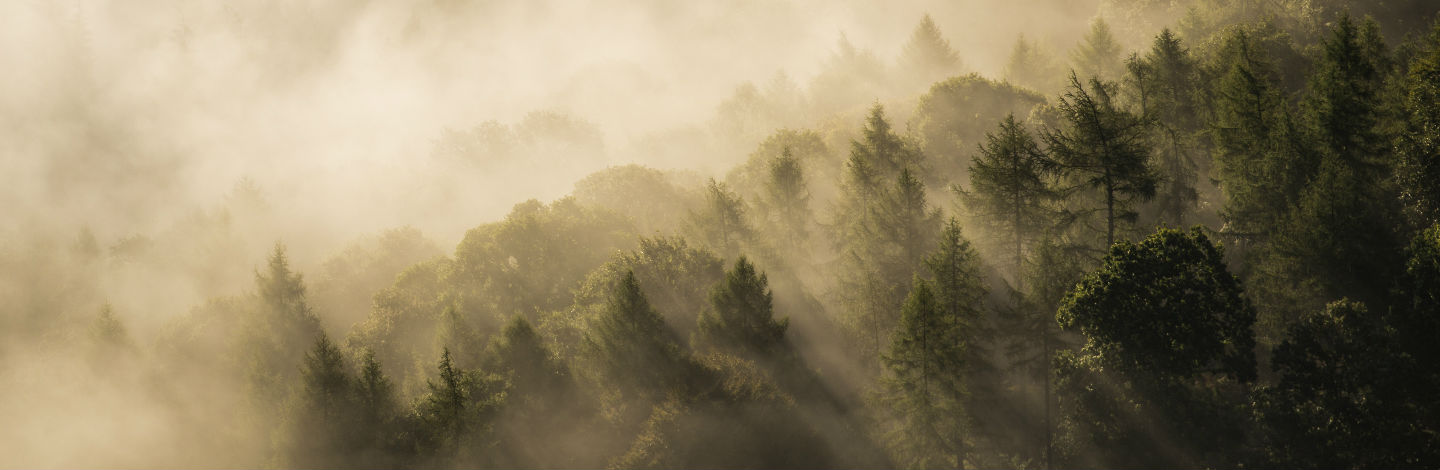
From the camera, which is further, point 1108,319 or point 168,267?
point 168,267

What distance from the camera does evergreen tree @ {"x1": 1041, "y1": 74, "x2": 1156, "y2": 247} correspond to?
1423 inches

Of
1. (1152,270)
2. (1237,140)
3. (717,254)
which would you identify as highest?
(717,254)

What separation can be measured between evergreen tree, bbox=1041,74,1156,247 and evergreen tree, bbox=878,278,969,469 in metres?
8.43

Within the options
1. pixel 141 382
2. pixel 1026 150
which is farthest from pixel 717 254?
pixel 141 382

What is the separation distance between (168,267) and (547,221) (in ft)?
238

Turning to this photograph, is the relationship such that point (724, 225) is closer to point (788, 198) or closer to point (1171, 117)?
point (788, 198)

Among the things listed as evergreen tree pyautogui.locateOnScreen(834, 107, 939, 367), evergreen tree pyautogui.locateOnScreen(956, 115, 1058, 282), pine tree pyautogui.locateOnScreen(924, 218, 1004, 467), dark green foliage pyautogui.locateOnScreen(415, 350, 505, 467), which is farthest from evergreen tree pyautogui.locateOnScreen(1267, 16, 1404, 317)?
dark green foliage pyautogui.locateOnScreen(415, 350, 505, 467)

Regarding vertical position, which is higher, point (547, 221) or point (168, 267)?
point (168, 267)

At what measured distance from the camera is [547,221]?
7069 centimetres

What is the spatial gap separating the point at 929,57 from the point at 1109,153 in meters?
76.3

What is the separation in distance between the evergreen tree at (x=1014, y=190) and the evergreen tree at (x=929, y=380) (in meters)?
6.02

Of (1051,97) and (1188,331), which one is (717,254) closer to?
(1188,331)

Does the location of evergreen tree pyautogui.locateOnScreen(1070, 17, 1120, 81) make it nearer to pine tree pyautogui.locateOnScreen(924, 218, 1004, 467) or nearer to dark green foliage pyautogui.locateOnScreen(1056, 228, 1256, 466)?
dark green foliage pyautogui.locateOnScreen(1056, 228, 1256, 466)

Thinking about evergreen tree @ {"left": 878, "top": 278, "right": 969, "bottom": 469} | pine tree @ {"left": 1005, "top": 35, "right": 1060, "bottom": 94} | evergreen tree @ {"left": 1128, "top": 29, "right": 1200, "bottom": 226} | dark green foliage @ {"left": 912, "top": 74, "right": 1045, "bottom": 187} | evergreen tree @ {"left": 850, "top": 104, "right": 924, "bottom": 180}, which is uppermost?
pine tree @ {"left": 1005, "top": 35, "right": 1060, "bottom": 94}
